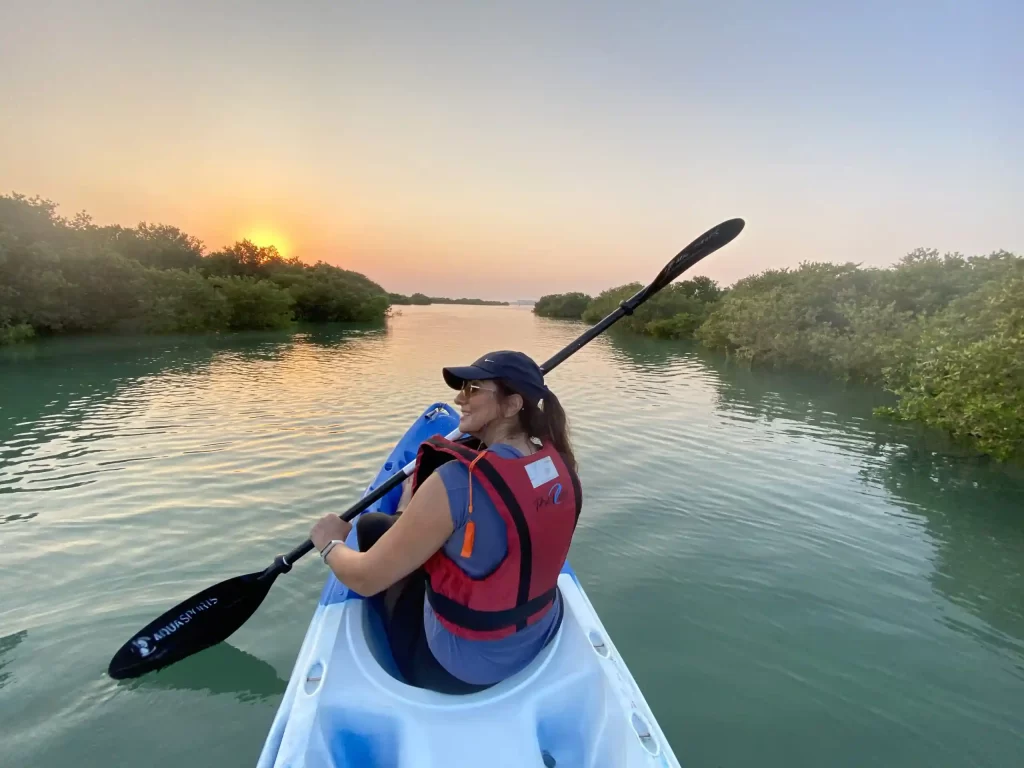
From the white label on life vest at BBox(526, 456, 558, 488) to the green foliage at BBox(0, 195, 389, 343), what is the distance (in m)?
24.9

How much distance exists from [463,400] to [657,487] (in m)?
5.29

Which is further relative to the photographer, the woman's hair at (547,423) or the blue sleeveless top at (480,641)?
the woman's hair at (547,423)

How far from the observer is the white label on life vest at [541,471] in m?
1.82

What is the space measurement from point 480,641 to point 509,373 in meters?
0.91

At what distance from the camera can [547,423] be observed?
2.10 meters

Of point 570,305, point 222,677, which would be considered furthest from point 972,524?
point 570,305

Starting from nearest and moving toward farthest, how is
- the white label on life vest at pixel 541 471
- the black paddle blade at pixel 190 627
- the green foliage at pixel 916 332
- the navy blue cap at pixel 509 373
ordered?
the white label on life vest at pixel 541 471
the navy blue cap at pixel 509 373
the black paddle blade at pixel 190 627
the green foliage at pixel 916 332

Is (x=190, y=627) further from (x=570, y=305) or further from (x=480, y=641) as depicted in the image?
(x=570, y=305)

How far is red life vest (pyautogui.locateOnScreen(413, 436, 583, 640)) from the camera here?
5.73 ft

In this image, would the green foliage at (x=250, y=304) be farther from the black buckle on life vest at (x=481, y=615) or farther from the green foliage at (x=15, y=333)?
the black buckle on life vest at (x=481, y=615)

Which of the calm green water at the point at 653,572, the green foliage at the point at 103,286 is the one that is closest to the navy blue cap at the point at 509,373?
the calm green water at the point at 653,572

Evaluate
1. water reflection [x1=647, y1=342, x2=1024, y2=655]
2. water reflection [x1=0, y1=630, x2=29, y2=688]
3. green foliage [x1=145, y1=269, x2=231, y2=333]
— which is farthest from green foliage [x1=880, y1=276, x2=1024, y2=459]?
green foliage [x1=145, y1=269, x2=231, y2=333]

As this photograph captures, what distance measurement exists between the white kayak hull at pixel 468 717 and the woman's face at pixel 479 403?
966mm

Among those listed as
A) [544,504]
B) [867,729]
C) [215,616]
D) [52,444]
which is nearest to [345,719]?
[544,504]
